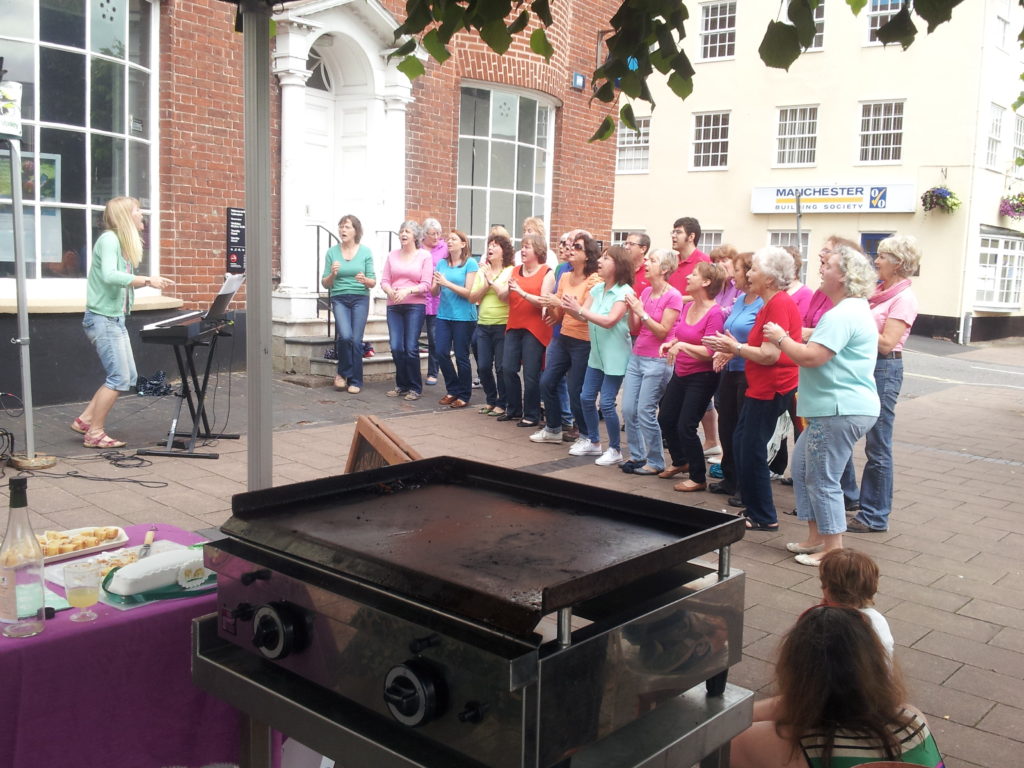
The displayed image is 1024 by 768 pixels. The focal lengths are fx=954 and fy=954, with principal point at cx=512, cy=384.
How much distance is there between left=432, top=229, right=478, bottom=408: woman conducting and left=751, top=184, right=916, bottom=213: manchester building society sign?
711 inches

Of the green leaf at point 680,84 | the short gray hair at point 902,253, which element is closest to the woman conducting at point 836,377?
the short gray hair at point 902,253

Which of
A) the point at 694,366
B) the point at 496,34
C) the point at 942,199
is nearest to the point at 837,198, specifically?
the point at 942,199

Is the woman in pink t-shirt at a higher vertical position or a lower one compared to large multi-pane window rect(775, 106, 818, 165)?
lower

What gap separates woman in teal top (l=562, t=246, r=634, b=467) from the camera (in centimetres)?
774

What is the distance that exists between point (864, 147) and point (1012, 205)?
4.19 meters

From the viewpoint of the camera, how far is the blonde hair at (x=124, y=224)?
731cm

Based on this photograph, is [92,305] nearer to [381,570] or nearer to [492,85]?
[381,570]

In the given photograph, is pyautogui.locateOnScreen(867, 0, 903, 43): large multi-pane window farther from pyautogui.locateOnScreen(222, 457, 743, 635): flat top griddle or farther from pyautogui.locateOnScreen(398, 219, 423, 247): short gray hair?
pyautogui.locateOnScreen(222, 457, 743, 635): flat top griddle

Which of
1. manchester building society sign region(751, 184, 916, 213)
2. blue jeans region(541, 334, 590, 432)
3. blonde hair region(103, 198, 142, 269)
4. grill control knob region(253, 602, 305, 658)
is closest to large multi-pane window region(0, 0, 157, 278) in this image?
blonde hair region(103, 198, 142, 269)

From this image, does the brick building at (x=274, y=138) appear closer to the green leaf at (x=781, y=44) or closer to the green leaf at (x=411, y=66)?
the green leaf at (x=411, y=66)

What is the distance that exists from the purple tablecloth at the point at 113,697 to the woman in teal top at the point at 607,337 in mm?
5525

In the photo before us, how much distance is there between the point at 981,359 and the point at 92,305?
764 inches

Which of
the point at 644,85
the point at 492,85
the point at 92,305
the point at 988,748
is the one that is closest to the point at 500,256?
the point at 92,305

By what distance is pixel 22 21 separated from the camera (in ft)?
28.4
